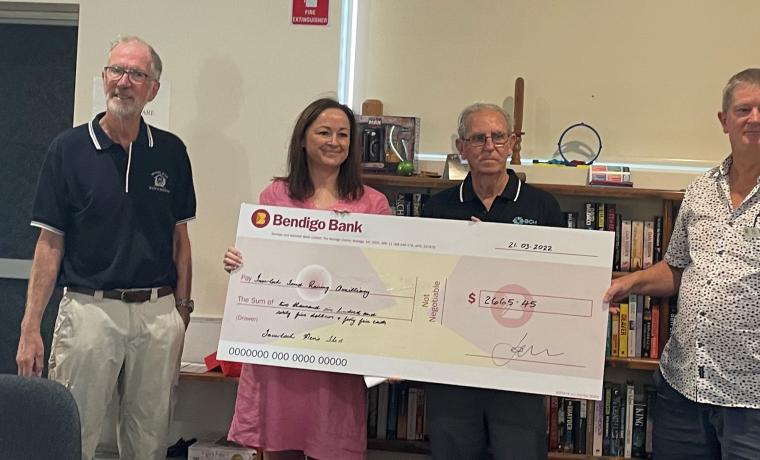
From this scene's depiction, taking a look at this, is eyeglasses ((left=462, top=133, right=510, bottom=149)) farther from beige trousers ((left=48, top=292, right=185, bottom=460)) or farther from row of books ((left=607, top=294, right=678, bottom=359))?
beige trousers ((left=48, top=292, right=185, bottom=460))

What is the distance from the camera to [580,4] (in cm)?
275

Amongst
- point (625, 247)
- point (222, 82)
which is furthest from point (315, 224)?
point (625, 247)

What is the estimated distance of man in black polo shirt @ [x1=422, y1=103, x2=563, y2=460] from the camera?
72.4 inches

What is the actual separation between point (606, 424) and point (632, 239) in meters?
0.74

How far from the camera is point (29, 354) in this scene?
194cm

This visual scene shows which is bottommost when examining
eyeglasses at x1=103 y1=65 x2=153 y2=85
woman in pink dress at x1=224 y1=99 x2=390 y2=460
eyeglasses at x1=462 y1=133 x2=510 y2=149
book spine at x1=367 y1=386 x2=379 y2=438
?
book spine at x1=367 y1=386 x2=379 y2=438

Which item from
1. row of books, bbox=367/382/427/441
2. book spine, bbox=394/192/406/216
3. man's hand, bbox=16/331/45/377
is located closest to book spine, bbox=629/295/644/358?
row of books, bbox=367/382/427/441

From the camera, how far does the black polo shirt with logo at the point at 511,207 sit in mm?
1969

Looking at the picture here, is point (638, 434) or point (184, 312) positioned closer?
point (184, 312)

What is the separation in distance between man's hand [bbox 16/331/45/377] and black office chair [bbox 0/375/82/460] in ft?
2.31

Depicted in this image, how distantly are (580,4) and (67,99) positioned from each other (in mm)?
2429

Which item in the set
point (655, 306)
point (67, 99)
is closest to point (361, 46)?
point (67, 99)

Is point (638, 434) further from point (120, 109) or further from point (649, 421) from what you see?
point (120, 109)

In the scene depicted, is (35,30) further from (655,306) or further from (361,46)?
(655,306)
